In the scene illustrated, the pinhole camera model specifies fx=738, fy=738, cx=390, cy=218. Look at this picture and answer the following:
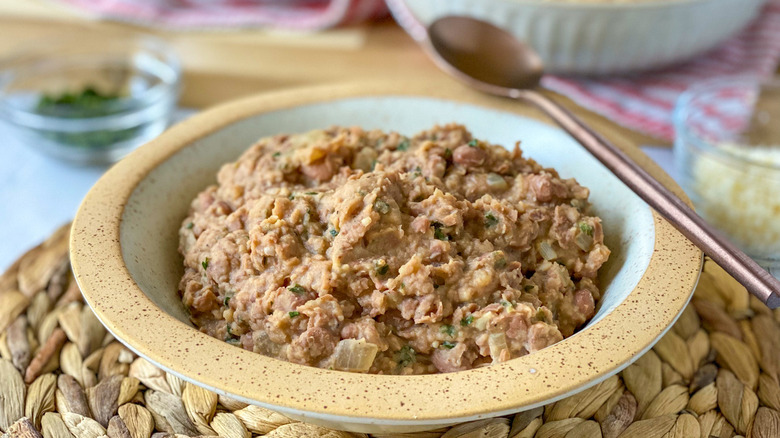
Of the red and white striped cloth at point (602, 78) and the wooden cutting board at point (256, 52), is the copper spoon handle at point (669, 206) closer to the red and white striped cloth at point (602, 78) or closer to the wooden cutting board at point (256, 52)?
the red and white striped cloth at point (602, 78)

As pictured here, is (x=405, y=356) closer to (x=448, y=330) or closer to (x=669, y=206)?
(x=448, y=330)

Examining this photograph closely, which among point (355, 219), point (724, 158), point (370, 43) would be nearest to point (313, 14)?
point (370, 43)

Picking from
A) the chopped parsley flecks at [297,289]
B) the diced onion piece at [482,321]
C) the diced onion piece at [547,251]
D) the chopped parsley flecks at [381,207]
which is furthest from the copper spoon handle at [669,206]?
the chopped parsley flecks at [297,289]

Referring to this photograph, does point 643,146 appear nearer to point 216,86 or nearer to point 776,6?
point 776,6

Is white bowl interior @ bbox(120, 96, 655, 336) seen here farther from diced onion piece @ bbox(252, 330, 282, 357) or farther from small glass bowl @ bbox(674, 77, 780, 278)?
small glass bowl @ bbox(674, 77, 780, 278)

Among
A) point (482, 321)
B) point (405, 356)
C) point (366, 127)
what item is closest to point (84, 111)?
point (366, 127)

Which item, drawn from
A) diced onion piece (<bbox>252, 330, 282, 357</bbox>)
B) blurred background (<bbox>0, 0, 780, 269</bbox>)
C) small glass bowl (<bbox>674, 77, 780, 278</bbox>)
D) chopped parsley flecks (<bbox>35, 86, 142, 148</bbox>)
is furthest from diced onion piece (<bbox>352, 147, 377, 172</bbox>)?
chopped parsley flecks (<bbox>35, 86, 142, 148</bbox>)
